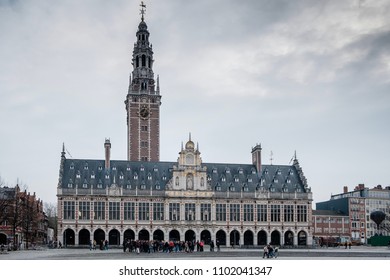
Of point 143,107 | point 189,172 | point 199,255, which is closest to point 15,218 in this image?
point 199,255

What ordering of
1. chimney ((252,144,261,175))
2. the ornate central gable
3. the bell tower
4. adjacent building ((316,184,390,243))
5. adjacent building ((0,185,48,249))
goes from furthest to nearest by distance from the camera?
adjacent building ((316,184,390,243)), the bell tower, chimney ((252,144,261,175)), the ornate central gable, adjacent building ((0,185,48,249))

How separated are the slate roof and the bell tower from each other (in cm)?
697

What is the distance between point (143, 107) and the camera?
69.4 metres

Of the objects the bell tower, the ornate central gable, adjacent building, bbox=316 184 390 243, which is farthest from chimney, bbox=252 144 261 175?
adjacent building, bbox=316 184 390 243

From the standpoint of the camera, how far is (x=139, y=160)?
6712 cm

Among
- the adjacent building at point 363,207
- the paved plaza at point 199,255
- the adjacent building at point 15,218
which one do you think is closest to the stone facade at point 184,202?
the adjacent building at point 15,218

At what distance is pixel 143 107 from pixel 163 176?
11876 mm

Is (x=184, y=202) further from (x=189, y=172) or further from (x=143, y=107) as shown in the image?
(x=143, y=107)

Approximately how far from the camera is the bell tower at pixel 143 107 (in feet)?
223

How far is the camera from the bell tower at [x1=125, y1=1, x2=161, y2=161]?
2680 inches

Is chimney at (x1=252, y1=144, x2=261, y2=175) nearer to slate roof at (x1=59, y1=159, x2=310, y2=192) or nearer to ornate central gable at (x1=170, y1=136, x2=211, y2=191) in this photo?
slate roof at (x1=59, y1=159, x2=310, y2=192)
